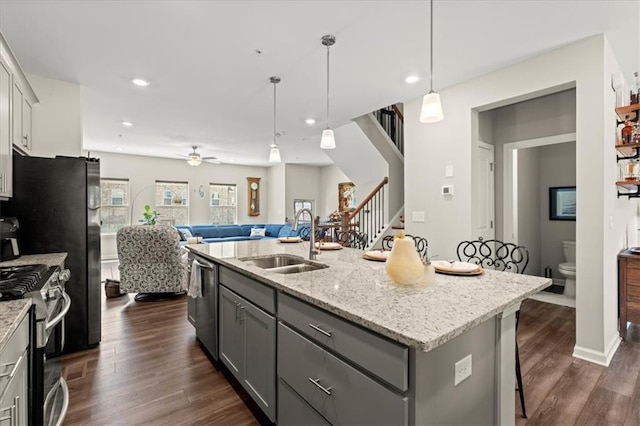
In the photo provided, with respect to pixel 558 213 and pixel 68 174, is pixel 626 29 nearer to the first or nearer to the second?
pixel 558 213

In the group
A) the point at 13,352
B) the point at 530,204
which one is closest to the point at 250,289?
the point at 13,352

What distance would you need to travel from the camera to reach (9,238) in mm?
2342

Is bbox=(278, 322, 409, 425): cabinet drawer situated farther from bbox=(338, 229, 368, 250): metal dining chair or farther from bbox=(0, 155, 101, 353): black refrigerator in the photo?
bbox=(338, 229, 368, 250): metal dining chair

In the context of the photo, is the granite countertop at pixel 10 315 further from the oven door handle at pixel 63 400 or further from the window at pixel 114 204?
the window at pixel 114 204

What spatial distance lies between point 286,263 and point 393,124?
4.56m

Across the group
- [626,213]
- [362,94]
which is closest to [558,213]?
[626,213]

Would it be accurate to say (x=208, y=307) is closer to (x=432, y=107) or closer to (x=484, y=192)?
(x=432, y=107)

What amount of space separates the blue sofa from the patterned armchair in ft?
12.1

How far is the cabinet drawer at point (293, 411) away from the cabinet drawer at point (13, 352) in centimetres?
107

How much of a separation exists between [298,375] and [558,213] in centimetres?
530

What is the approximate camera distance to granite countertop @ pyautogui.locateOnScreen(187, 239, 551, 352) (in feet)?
3.32

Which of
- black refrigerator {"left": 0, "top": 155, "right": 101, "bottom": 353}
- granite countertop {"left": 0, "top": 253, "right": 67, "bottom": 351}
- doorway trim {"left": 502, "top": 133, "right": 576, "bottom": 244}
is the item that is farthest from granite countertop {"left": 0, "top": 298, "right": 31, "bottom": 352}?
doorway trim {"left": 502, "top": 133, "right": 576, "bottom": 244}

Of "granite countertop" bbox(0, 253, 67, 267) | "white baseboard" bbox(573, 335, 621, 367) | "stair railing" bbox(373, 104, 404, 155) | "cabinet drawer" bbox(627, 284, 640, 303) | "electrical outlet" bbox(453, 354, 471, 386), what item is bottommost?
→ "white baseboard" bbox(573, 335, 621, 367)

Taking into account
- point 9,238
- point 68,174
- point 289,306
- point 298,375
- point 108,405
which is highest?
point 68,174
